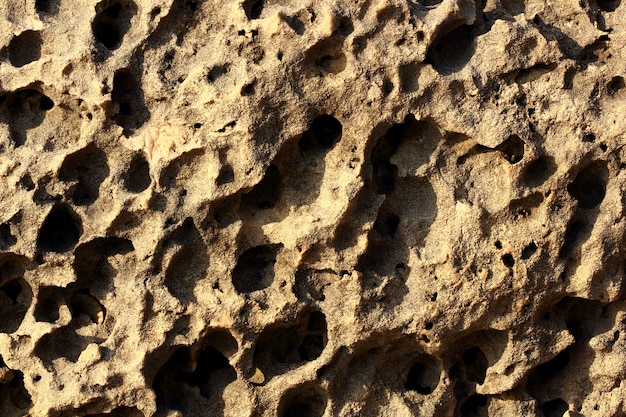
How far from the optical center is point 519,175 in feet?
11.0

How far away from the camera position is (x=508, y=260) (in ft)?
11.0

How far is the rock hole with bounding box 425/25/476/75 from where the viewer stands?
3454mm

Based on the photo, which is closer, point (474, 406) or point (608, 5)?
point (474, 406)

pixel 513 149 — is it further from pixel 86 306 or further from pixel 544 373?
pixel 86 306

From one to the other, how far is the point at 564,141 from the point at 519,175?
0.23 meters

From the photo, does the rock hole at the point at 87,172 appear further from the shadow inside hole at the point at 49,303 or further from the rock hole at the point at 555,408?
the rock hole at the point at 555,408

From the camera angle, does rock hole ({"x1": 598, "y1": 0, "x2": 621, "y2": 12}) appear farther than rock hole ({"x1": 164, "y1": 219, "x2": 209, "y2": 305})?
Yes

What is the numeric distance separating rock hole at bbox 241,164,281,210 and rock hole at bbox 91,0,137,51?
82 centimetres

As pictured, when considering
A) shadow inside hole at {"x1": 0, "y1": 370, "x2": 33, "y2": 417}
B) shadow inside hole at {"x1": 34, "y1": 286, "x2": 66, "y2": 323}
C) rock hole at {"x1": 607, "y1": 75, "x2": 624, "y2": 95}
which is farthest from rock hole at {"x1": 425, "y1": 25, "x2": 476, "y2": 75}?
shadow inside hole at {"x1": 0, "y1": 370, "x2": 33, "y2": 417}

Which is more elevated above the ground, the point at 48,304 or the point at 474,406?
the point at 48,304

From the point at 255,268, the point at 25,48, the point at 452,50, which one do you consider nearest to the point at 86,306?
the point at 255,268

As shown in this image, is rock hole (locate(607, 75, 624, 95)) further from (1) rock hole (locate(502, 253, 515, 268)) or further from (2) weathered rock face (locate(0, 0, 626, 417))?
(1) rock hole (locate(502, 253, 515, 268))

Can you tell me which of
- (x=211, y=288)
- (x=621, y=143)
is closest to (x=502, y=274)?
(x=621, y=143)

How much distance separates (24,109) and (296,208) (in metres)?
1.19
